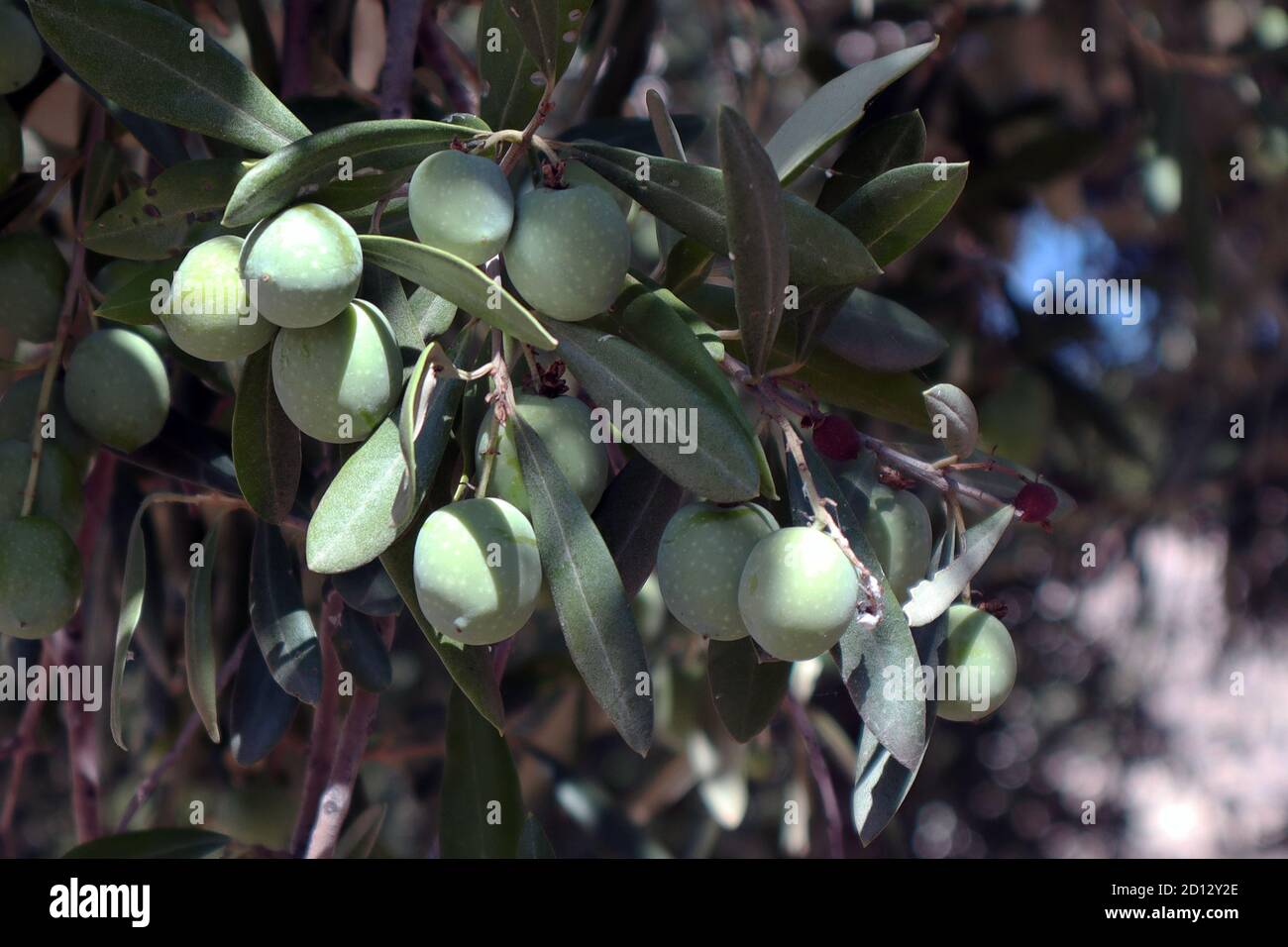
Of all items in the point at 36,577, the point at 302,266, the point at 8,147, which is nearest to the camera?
the point at 302,266

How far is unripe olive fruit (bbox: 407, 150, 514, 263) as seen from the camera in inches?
28.3

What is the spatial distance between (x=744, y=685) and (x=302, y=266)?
0.48 m

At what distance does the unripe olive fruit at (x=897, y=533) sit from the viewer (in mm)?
851

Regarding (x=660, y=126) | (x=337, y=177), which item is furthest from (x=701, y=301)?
(x=337, y=177)

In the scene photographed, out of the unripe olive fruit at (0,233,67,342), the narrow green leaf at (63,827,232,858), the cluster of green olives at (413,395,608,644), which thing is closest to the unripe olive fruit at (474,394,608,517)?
the cluster of green olives at (413,395,608,644)

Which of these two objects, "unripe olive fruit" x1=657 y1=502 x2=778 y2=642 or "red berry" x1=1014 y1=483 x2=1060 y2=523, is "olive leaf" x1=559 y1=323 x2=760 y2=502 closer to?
"unripe olive fruit" x1=657 y1=502 x2=778 y2=642

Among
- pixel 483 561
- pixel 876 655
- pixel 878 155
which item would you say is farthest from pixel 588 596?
pixel 878 155

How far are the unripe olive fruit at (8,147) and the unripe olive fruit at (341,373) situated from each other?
43cm

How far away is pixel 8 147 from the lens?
3.30 feet

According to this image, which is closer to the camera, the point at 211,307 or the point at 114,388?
the point at 211,307

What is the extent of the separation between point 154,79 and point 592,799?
3.81 feet

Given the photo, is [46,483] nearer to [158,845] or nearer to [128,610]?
[128,610]

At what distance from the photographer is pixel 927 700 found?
83 centimetres

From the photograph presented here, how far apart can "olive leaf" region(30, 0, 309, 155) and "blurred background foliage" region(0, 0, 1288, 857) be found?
344mm
